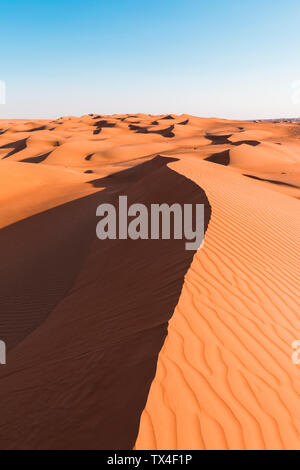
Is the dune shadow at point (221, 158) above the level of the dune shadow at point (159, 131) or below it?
below

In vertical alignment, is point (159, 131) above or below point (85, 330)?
above

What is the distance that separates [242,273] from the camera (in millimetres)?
4570

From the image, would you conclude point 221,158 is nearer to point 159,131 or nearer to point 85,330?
point 85,330

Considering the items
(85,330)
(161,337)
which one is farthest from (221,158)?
(161,337)

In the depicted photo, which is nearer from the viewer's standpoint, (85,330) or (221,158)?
(85,330)

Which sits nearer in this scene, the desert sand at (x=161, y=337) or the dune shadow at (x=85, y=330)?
the desert sand at (x=161, y=337)

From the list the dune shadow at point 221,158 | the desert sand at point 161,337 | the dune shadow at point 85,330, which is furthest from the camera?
the dune shadow at point 221,158

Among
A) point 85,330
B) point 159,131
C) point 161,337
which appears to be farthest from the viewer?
point 159,131

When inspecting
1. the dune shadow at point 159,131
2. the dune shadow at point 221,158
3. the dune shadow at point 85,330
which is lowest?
the dune shadow at point 85,330

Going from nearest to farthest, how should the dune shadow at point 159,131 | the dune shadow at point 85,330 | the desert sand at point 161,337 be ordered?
the desert sand at point 161,337 → the dune shadow at point 85,330 → the dune shadow at point 159,131

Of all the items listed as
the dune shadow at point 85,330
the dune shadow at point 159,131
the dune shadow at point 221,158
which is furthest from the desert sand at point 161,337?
the dune shadow at point 159,131

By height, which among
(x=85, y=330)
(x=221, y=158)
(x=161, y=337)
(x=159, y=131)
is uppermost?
(x=159, y=131)

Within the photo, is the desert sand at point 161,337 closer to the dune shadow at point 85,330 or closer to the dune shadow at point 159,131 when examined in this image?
the dune shadow at point 85,330
